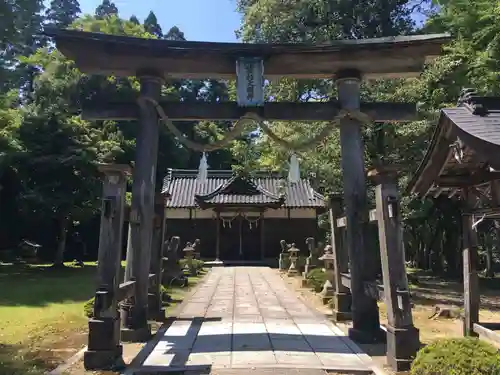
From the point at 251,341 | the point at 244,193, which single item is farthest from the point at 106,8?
the point at 251,341

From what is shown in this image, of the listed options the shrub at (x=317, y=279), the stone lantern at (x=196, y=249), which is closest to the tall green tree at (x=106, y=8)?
the stone lantern at (x=196, y=249)

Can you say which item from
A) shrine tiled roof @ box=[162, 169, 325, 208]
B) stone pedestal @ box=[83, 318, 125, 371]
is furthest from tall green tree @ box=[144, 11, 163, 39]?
stone pedestal @ box=[83, 318, 125, 371]

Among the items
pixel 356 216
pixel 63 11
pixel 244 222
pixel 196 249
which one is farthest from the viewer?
pixel 63 11

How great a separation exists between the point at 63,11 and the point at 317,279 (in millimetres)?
49256

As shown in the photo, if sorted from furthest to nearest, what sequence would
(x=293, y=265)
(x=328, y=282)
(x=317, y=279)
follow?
(x=293, y=265) < (x=317, y=279) < (x=328, y=282)

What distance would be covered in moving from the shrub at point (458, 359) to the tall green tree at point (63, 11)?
174ft

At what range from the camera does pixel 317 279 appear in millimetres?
13727

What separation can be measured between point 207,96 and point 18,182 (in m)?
29.5

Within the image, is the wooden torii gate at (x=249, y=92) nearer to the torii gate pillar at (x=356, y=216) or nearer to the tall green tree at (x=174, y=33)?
the torii gate pillar at (x=356, y=216)

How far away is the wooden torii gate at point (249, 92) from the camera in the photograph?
6.89m

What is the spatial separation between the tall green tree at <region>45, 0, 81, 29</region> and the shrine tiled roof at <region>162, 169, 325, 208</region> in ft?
96.8

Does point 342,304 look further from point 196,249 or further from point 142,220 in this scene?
point 196,249

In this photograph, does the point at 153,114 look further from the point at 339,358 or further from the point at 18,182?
the point at 18,182

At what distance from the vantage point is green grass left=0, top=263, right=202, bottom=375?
239 inches
